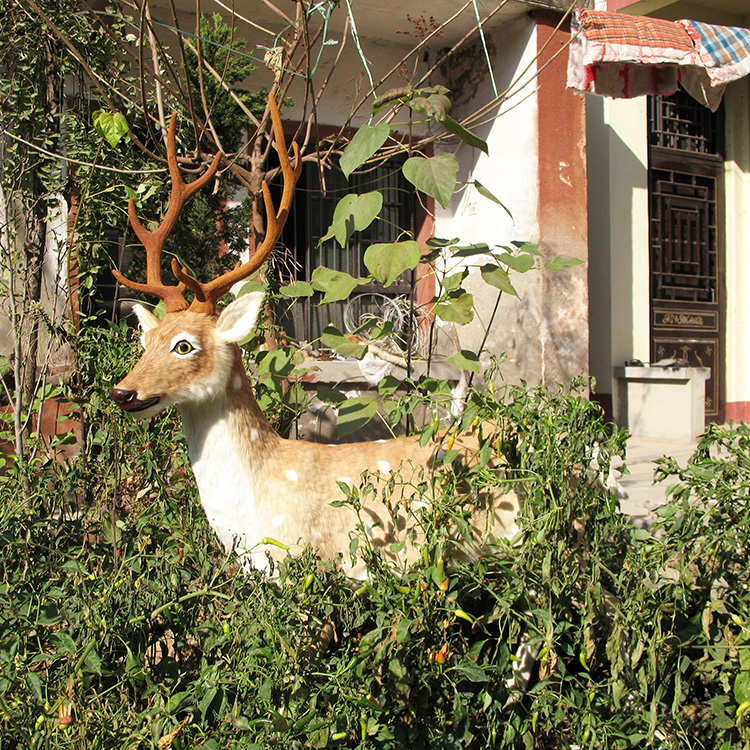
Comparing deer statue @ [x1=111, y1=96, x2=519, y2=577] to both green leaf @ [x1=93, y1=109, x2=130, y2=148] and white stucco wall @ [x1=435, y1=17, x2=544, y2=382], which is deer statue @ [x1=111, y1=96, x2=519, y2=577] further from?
white stucco wall @ [x1=435, y1=17, x2=544, y2=382]

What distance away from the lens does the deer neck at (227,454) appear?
2152mm

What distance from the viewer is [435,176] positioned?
228 cm

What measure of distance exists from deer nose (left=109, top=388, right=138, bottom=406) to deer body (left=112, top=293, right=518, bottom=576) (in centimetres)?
7

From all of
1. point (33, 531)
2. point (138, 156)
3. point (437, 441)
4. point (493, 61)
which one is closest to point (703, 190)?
point (493, 61)

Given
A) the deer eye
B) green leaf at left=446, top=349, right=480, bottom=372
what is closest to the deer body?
the deer eye

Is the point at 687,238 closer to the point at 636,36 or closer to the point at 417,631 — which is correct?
the point at 636,36

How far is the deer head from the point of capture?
6.75ft

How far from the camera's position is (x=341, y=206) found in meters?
2.51

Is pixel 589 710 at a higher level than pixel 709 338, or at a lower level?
lower

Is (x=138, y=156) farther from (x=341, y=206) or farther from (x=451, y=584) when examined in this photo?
(x=451, y=584)

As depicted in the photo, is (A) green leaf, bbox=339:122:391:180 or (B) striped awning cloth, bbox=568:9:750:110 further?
(B) striped awning cloth, bbox=568:9:750:110

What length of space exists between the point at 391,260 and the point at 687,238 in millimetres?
7169

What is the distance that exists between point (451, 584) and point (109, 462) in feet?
4.86

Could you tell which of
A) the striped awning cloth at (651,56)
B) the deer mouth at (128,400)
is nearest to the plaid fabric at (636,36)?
the striped awning cloth at (651,56)
